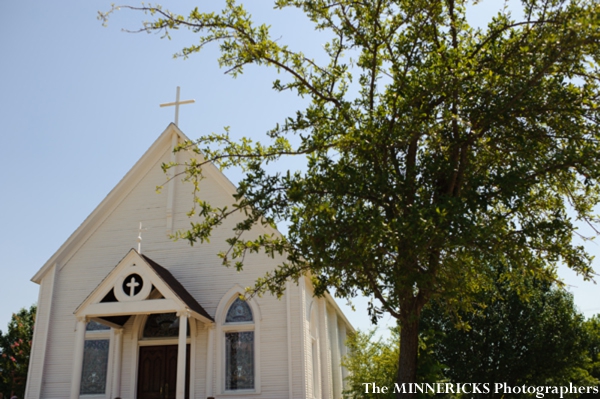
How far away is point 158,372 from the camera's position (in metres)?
14.6

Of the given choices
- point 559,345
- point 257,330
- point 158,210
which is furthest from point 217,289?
point 559,345

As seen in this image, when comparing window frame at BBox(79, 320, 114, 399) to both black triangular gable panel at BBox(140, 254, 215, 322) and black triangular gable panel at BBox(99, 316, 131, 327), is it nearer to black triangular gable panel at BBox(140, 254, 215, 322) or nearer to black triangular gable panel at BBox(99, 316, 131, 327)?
black triangular gable panel at BBox(99, 316, 131, 327)

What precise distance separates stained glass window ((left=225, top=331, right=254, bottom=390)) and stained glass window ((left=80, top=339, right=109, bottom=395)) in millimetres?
3316

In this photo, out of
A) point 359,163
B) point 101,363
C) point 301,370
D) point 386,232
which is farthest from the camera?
point 101,363

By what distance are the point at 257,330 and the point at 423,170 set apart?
7.50 m

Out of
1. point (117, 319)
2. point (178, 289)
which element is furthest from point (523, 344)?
point (117, 319)

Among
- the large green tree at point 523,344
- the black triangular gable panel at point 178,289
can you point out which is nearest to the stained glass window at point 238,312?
the black triangular gable panel at point 178,289

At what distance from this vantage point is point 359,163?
8258mm

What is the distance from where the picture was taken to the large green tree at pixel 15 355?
29.7 metres

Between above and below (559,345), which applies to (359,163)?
above

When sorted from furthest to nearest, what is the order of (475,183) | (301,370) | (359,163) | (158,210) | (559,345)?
(559,345), (158,210), (301,370), (359,163), (475,183)

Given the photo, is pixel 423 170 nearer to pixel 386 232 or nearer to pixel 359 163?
pixel 359 163

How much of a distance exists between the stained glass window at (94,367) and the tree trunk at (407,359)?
366 inches

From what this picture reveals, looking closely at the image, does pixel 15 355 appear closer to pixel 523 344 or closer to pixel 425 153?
pixel 523 344
